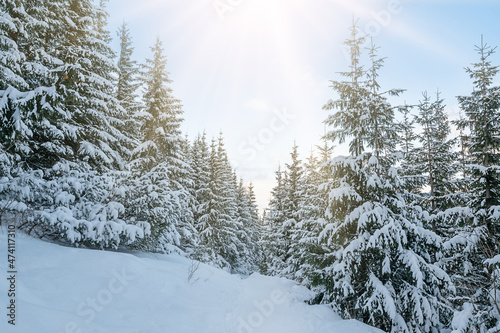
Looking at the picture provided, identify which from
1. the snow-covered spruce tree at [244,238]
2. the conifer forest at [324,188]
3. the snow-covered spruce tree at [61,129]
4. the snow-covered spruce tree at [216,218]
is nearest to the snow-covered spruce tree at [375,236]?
the conifer forest at [324,188]

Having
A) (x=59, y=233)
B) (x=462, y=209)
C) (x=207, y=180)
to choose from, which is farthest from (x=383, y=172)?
(x=207, y=180)

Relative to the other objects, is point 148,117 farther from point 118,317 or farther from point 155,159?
point 118,317

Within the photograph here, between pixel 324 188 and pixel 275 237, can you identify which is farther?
pixel 275 237

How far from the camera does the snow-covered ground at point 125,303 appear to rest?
5086 millimetres

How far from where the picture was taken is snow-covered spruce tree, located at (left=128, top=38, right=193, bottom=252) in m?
12.7

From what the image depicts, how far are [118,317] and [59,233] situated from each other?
5.42m

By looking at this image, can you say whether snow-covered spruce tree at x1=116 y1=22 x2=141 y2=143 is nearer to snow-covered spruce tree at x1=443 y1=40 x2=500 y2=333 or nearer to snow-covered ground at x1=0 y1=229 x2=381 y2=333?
snow-covered ground at x1=0 y1=229 x2=381 y2=333

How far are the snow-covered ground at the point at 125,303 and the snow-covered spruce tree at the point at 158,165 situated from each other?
407cm

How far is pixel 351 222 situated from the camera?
8.80 meters

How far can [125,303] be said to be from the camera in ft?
21.0

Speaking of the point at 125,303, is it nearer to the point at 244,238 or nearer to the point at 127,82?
the point at 127,82

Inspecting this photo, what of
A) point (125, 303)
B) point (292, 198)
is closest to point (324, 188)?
point (125, 303)

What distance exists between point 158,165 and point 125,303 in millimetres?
9540

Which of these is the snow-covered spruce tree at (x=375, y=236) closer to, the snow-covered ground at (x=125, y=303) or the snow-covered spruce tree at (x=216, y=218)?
the snow-covered ground at (x=125, y=303)
